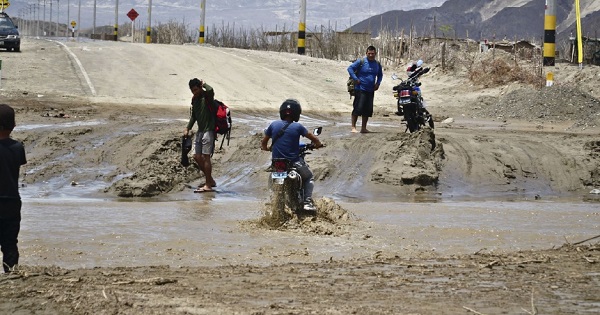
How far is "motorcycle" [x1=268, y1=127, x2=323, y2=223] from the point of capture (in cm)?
1166

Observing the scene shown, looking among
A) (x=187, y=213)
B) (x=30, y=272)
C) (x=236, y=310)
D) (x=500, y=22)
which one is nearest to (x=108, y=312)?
(x=236, y=310)

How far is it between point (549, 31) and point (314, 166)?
16.1m

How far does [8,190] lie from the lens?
27.3ft

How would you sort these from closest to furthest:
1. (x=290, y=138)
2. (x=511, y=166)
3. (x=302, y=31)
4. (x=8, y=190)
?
(x=8, y=190)
(x=290, y=138)
(x=511, y=166)
(x=302, y=31)

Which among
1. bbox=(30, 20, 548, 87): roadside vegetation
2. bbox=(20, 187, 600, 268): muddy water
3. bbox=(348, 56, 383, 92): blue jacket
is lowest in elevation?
bbox=(20, 187, 600, 268): muddy water

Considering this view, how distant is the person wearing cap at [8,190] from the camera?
8.29 m

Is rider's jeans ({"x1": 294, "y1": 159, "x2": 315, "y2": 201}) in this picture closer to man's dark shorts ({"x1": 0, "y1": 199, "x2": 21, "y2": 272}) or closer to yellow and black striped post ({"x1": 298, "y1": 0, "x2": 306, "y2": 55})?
man's dark shorts ({"x1": 0, "y1": 199, "x2": 21, "y2": 272})

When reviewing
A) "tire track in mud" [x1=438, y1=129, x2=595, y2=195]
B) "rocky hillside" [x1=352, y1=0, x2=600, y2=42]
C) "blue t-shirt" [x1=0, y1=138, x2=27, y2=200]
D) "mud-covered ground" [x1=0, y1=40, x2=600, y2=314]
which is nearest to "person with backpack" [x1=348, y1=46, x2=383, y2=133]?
"mud-covered ground" [x1=0, y1=40, x2=600, y2=314]

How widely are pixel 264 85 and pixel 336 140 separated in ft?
39.8

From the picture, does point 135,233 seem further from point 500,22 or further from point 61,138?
point 500,22

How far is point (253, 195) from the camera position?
15445 mm

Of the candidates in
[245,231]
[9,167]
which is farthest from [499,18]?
[9,167]

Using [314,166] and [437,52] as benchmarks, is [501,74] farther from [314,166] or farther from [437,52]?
[314,166]

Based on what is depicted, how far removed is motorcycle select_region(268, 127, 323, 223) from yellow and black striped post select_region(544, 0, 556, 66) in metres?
20.2
